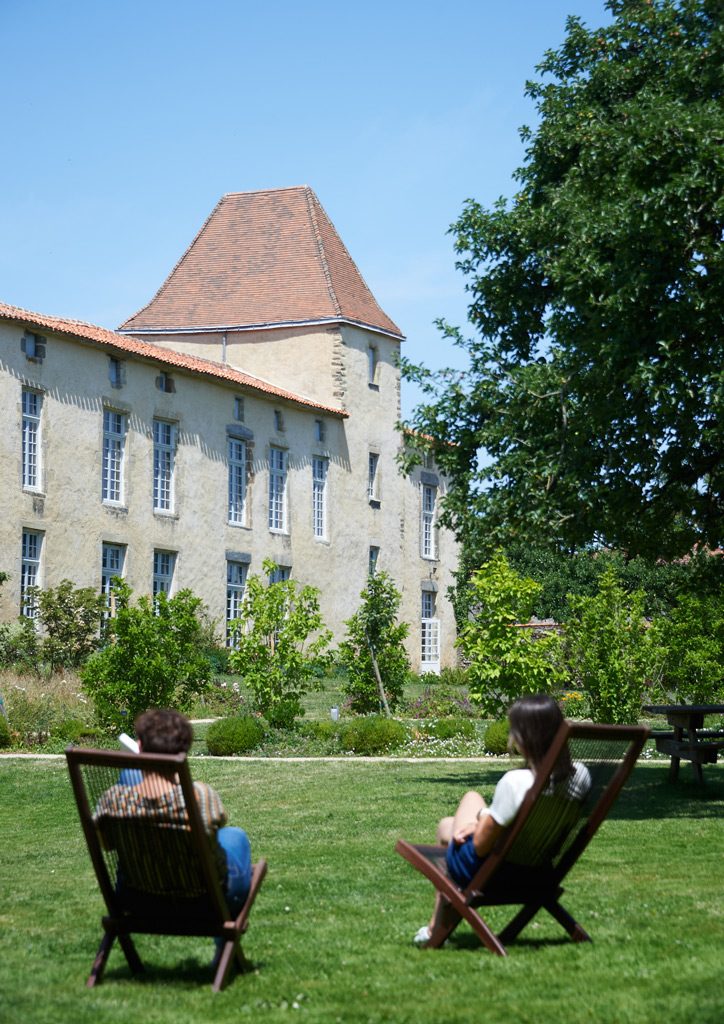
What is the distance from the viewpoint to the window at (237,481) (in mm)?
39594

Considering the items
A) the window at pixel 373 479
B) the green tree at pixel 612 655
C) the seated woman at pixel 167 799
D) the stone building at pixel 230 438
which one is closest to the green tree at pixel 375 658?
the green tree at pixel 612 655

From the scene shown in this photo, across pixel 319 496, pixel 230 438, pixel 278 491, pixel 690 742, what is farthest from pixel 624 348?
Result: pixel 319 496

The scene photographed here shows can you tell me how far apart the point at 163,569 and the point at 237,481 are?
13.0 feet

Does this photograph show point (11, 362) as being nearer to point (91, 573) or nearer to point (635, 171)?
point (91, 573)

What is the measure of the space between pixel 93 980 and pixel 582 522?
9.27 meters

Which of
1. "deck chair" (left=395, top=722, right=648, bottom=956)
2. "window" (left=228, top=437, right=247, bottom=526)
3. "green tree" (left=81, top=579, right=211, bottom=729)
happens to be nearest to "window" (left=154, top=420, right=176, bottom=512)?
"window" (left=228, top=437, right=247, bottom=526)

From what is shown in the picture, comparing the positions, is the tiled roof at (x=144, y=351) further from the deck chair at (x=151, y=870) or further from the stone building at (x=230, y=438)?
the deck chair at (x=151, y=870)

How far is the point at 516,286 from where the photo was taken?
2119cm

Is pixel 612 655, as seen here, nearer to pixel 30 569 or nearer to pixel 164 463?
pixel 30 569

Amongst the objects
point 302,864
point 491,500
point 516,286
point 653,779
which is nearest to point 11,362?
point 516,286

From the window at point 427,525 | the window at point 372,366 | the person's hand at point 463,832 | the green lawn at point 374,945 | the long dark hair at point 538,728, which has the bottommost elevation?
the green lawn at point 374,945

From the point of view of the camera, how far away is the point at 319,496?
43688 millimetres

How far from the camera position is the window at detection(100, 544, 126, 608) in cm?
3500

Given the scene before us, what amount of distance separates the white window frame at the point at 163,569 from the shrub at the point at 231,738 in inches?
657
